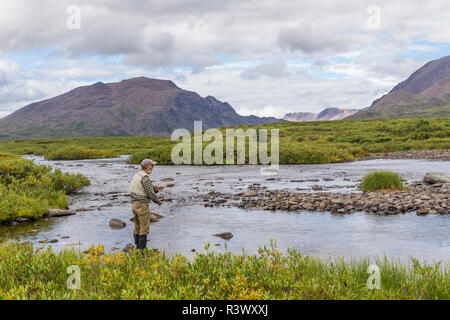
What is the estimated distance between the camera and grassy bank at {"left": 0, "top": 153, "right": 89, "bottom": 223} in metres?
19.5

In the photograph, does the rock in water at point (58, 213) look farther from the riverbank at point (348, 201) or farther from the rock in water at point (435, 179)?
the rock in water at point (435, 179)

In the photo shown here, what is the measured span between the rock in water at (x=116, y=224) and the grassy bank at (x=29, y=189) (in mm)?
4503

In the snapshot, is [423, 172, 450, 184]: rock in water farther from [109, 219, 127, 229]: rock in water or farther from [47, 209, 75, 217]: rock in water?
[47, 209, 75, 217]: rock in water

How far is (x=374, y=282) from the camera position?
8648 millimetres

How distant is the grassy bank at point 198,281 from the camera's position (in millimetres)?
7121

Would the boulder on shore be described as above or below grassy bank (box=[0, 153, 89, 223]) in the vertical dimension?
below

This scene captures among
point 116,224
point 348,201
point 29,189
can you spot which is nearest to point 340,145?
point 348,201

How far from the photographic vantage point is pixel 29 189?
23.6 metres

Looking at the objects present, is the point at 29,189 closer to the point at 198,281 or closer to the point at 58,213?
the point at 58,213

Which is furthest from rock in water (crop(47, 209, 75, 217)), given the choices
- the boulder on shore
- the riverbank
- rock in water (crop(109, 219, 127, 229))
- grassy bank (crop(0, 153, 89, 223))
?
the riverbank

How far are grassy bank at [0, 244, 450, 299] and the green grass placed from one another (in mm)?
17041
